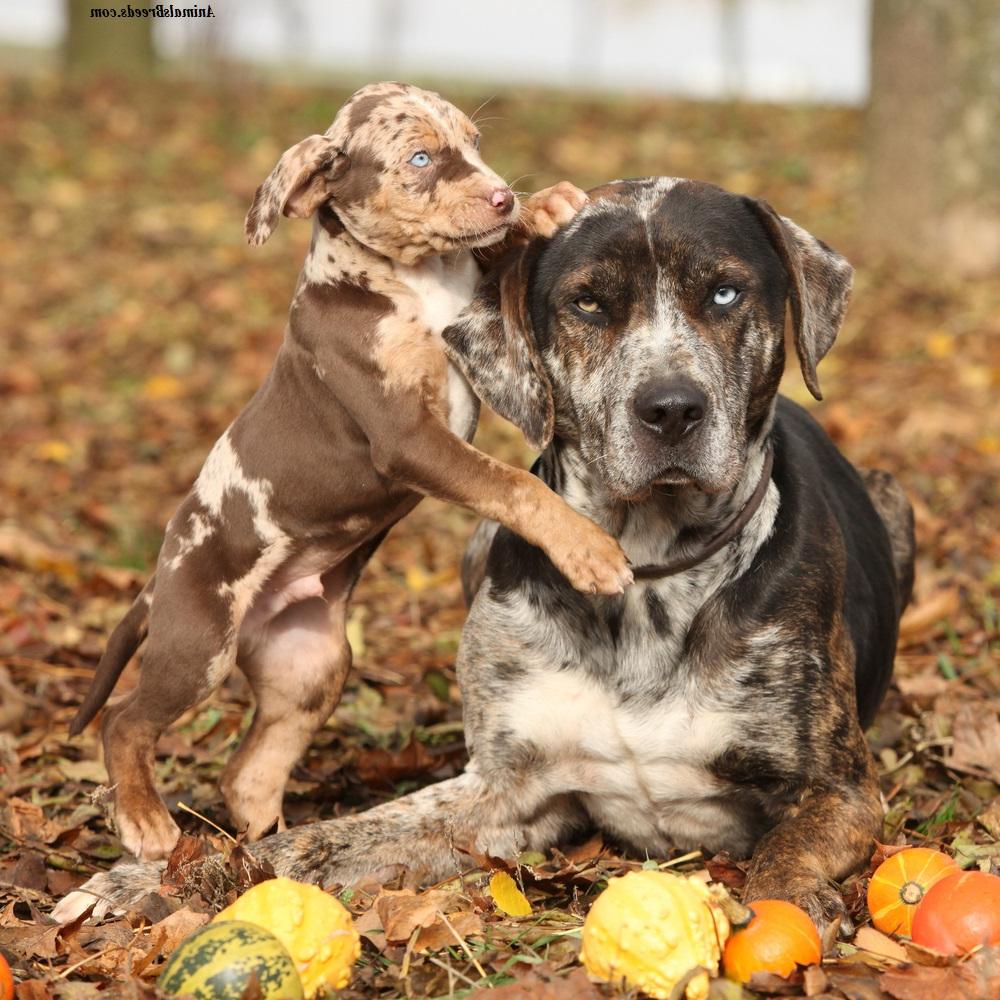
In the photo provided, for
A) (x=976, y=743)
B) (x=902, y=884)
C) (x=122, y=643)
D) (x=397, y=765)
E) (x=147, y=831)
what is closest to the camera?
(x=902, y=884)

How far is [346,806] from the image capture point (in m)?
5.11

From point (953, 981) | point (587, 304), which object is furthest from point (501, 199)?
point (953, 981)

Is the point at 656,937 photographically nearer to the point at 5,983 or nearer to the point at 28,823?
the point at 5,983

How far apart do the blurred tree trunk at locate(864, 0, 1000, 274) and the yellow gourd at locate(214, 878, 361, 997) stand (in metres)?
9.37

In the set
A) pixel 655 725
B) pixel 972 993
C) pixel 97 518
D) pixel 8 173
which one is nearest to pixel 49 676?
pixel 97 518

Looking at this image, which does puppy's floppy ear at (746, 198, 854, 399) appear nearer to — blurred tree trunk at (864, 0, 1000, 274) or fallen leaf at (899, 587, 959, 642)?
fallen leaf at (899, 587, 959, 642)

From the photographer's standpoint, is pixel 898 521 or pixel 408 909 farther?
pixel 898 521

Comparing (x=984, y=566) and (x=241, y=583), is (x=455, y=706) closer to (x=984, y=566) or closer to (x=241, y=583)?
(x=241, y=583)

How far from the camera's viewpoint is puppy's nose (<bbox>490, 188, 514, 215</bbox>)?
4.21 m

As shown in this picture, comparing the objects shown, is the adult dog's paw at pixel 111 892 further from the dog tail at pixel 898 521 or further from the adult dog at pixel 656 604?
the dog tail at pixel 898 521

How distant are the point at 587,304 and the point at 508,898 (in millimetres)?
1621

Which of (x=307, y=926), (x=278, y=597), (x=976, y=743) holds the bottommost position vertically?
(x=976, y=743)

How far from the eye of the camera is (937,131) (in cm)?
1118

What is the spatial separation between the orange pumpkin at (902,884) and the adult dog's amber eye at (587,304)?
1.65 meters
